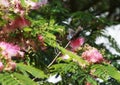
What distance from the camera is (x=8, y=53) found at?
340 centimetres

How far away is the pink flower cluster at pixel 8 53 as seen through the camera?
10.8 ft

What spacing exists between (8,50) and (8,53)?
5 centimetres

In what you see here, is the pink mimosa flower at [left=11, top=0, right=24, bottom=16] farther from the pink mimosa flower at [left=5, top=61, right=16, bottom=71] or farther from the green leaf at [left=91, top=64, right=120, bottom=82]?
the green leaf at [left=91, top=64, right=120, bottom=82]

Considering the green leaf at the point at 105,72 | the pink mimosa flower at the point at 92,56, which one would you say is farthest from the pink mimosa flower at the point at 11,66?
the pink mimosa flower at the point at 92,56

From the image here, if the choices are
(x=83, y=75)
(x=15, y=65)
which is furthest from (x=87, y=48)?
(x=15, y=65)

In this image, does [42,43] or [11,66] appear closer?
[11,66]

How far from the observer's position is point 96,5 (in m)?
8.64

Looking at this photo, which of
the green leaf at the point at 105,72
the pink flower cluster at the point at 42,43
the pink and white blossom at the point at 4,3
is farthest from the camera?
the pink flower cluster at the point at 42,43

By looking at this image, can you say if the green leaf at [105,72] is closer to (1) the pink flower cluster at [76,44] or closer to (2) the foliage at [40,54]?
(2) the foliage at [40,54]

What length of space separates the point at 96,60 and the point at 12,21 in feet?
2.32

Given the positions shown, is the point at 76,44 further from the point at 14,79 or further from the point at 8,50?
the point at 14,79

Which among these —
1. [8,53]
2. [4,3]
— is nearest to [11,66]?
[8,53]

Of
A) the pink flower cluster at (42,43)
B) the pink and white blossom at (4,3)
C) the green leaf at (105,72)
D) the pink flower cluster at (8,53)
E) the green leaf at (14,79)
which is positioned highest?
the pink and white blossom at (4,3)

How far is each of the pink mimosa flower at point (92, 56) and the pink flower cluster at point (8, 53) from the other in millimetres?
579
